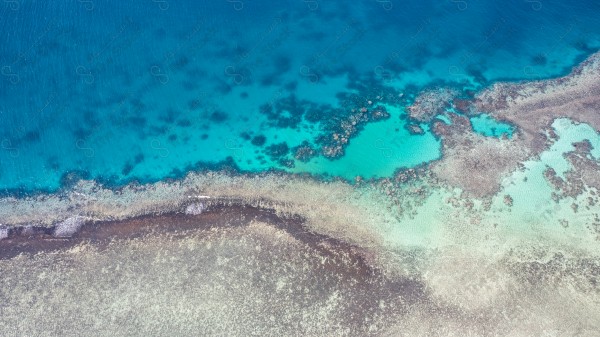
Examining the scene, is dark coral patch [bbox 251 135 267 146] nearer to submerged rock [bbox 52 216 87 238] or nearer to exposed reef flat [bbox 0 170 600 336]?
exposed reef flat [bbox 0 170 600 336]

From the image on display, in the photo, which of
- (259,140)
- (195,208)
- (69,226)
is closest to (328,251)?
(195,208)

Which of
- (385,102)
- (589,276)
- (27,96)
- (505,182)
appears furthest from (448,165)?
(27,96)

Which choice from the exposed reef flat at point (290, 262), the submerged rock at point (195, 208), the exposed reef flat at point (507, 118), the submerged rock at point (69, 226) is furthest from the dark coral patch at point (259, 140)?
the submerged rock at point (69, 226)

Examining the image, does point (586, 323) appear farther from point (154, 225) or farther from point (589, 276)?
point (154, 225)

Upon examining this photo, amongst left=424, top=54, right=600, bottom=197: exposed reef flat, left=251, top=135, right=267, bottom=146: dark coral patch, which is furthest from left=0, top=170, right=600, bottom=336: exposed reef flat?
left=251, top=135, right=267, bottom=146: dark coral patch

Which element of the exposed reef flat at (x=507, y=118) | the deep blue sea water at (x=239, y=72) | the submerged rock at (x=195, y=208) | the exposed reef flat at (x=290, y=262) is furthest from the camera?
the deep blue sea water at (x=239, y=72)

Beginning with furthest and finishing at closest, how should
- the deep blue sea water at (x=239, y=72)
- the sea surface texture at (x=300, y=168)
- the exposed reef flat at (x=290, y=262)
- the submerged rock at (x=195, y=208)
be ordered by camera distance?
1. the deep blue sea water at (x=239, y=72)
2. the submerged rock at (x=195, y=208)
3. the sea surface texture at (x=300, y=168)
4. the exposed reef flat at (x=290, y=262)

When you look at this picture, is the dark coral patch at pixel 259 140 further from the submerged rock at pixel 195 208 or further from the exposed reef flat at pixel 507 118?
the exposed reef flat at pixel 507 118

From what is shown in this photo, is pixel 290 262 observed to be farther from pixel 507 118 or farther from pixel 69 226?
pixel 507 118

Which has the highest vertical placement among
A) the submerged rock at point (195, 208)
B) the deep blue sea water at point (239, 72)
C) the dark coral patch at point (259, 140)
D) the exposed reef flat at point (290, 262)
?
the deep blue sea water at point (239, 72)
